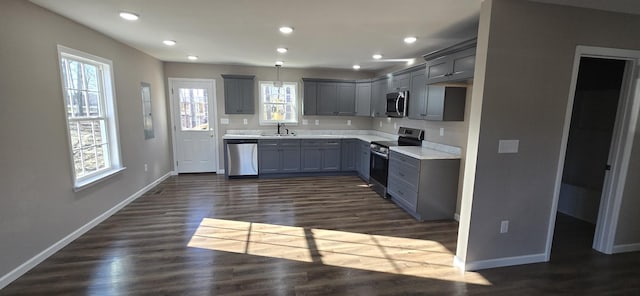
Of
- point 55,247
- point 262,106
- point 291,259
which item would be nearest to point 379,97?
point 262,106

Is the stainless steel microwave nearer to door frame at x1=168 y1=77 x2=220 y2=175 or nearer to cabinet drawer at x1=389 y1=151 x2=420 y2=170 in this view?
cabinet drawer at x1=389 y1=151 x2=420 y2=170

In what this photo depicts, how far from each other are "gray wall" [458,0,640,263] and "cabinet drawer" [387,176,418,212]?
1.13 meters

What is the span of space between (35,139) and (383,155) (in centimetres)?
415

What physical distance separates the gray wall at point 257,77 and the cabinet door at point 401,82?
1.62 metres

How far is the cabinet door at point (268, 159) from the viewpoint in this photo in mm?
5535

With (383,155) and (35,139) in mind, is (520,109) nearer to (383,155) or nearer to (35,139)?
(383,155)

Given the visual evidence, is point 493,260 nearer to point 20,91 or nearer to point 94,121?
point 20,91

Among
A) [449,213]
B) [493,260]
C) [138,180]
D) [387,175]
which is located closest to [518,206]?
[493,260]

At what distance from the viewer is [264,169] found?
558cm

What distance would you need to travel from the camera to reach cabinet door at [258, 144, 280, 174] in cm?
554

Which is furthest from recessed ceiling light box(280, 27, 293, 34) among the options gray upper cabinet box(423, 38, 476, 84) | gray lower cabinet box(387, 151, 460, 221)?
gray lower cabinet box(387, 151, 460, 221)

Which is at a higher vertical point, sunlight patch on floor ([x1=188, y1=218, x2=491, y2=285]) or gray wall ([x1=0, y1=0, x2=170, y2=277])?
gray wall ([x1=0, y1=0, x2=170, y2=277])

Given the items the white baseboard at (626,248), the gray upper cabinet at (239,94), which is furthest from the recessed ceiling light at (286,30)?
the white baseboard at (626,248)

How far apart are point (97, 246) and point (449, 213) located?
4.12 meters
